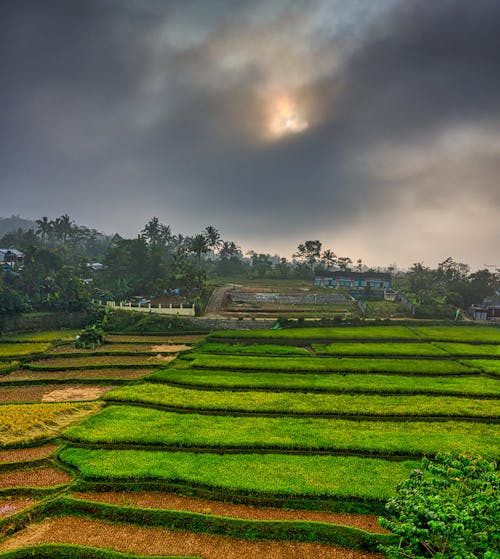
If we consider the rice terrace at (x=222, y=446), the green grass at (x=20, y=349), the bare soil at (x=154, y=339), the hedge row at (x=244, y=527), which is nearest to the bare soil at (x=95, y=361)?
the rice terrace at (x=222, y=446)

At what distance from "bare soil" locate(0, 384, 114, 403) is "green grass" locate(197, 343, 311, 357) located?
50.5 ft

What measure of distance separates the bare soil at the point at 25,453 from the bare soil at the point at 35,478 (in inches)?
36.9

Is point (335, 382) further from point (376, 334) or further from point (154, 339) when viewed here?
point (154, 339)

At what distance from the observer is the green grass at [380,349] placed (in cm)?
4447

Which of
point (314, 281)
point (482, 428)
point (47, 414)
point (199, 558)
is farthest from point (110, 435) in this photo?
point (314, 281)

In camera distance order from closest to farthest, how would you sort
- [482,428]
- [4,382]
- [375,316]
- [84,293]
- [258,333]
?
[482,428] → [4,382] → [258,333] → [84,293] → [375,316]

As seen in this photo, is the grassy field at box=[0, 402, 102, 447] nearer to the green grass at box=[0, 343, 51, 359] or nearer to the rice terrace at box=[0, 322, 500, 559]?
the rice terrace at box=[0, 322, 500, 559]

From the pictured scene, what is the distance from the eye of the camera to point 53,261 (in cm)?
7925

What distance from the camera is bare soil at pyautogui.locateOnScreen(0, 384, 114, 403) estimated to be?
30828mm

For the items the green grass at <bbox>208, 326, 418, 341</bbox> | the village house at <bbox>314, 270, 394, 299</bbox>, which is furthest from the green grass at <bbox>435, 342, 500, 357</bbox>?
the village house at <bbox>314, 270, 394, 299</bbox>

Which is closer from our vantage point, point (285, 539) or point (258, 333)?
point (285, 539)

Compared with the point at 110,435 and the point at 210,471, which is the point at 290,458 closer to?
the point at 210,471

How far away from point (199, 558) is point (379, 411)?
1801cm

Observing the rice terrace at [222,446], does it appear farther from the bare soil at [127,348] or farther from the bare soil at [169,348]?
the bare soil at [169,348]
